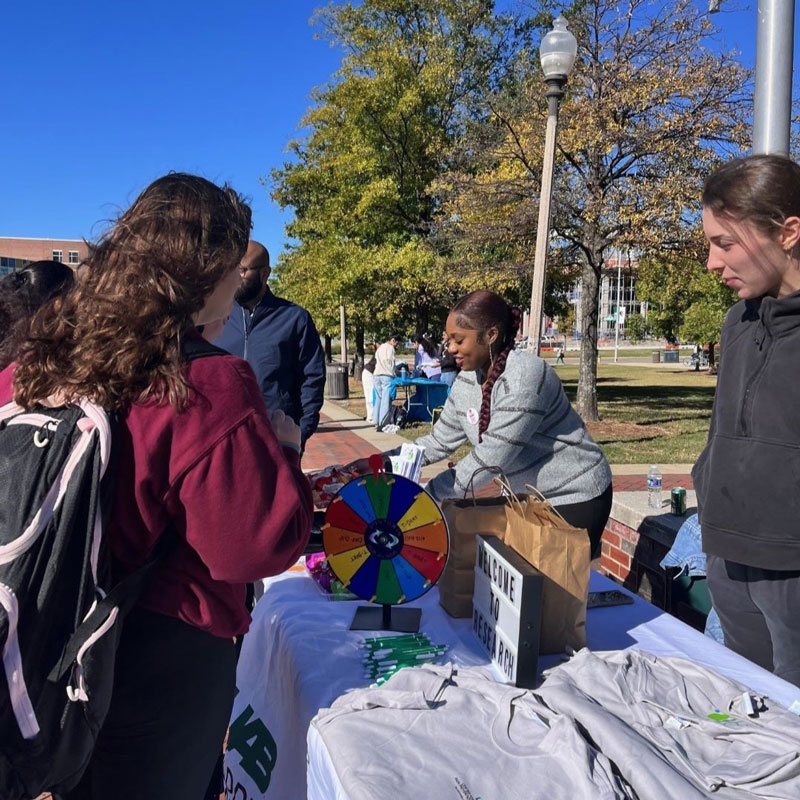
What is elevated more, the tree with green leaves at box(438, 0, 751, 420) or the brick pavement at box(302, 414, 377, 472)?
the tree with green leaves at box(438, 0, 751, 420)

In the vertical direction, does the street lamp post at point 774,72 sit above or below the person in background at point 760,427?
above

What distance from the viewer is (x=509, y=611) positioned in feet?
5.46

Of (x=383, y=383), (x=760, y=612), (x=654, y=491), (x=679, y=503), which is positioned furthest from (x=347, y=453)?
(x=760, y=612)

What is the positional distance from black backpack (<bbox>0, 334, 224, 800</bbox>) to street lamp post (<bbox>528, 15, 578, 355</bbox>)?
601 cm

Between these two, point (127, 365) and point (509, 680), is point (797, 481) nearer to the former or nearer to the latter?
point (509, 680)

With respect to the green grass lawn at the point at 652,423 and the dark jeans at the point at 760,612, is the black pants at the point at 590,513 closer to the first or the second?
the dark jeans at the point at 760,612

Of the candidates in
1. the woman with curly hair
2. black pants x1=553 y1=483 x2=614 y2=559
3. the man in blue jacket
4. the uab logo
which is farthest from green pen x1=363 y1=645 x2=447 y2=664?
the man in blue jacket

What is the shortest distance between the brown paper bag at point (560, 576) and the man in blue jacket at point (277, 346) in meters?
2.39

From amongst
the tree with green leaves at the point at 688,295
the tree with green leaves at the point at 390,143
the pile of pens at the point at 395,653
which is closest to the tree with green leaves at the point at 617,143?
the tree with green leaves at the point at 688,295

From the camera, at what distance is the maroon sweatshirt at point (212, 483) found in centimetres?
117

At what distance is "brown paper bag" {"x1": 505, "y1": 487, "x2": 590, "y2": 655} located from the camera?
68.0 inches

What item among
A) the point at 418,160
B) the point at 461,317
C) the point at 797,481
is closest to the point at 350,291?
the point at 418,160

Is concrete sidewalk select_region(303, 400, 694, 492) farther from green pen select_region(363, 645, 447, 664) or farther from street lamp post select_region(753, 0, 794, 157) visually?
green pen select_region(363, 645, 447, 664)

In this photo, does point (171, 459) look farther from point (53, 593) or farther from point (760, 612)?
point (760, 612)
